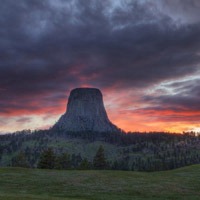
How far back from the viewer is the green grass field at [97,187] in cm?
3456

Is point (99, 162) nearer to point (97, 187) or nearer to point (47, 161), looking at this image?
point (47, 161)

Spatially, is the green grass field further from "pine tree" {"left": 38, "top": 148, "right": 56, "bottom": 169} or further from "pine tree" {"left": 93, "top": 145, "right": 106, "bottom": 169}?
"pine tree" {"left": 93, "top": 145, "right": 106, "bottom": 169}

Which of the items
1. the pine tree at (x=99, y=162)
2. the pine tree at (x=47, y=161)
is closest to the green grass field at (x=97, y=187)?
the pine tree at (x=47, y=161)

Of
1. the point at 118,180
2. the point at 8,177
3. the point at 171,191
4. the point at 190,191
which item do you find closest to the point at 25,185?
the point at 8,177

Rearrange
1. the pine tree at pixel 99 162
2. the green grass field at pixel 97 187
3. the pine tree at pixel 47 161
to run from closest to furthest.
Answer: the green grass field at pixel 97 187 < the pine tree at pixel 47 161 < the pine tree at pixel 99 162

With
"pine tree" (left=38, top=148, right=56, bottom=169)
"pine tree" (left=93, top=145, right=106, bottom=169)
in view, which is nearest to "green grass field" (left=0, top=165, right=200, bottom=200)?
"pine tree" (left=38, top=148, right=56, bottom=169)

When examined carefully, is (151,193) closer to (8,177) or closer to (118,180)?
(118,180)

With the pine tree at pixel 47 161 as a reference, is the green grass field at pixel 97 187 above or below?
below

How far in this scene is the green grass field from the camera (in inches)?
1361

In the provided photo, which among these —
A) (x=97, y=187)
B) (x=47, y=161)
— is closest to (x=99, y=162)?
(x=47, y=161)

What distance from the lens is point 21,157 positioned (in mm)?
95500

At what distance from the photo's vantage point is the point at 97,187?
1549 inches

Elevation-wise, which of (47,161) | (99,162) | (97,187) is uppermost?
(47,161)

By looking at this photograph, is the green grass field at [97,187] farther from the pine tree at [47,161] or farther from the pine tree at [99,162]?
the pine tree at [99,162]
